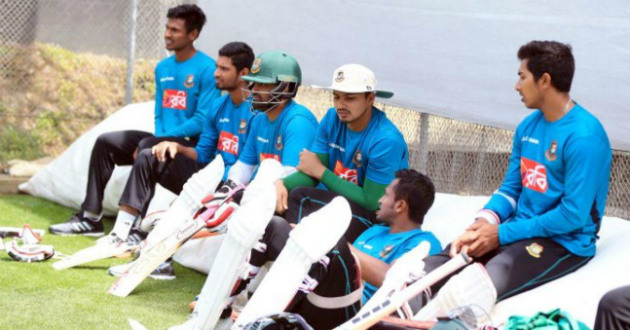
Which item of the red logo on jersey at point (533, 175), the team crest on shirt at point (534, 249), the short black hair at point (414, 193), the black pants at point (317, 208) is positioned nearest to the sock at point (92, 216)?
the black pants at point (317, 208)

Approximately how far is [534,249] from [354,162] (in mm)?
1027

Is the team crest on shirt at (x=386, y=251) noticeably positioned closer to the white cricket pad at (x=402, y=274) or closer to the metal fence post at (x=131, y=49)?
the white cricket pad at (x=402, y=274)

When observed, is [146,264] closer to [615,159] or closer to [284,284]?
[284,284]

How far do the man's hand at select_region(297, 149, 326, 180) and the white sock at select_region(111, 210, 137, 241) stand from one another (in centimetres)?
134

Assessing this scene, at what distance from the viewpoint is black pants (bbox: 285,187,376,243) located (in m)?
4.07

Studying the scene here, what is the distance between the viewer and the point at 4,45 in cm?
759

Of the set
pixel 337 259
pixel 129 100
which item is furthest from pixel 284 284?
pixel 129 100

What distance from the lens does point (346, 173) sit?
14.0 feet

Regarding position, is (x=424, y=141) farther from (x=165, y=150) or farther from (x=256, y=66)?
(x=165, y=150)

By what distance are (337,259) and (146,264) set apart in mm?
1336

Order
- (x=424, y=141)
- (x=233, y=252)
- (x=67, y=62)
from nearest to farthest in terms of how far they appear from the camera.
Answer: (x=233, y=252), (x=424, y=141), (x=67, y=62)

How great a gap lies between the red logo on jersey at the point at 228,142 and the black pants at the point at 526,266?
1876 millimetres

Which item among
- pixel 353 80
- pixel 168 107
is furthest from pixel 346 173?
pixel 168 107

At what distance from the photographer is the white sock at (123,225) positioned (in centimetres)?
520
